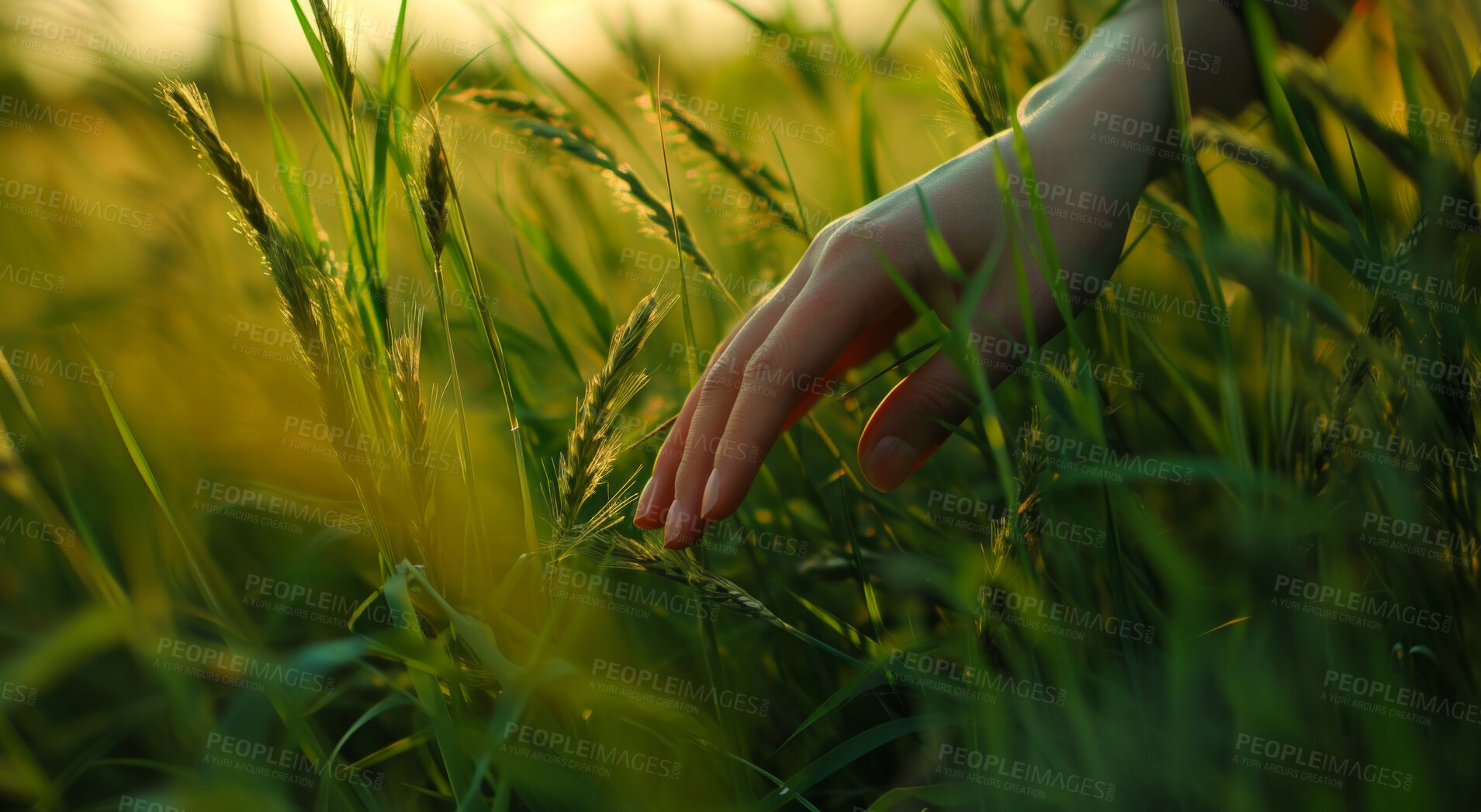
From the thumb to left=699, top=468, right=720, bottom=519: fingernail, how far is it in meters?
0.27

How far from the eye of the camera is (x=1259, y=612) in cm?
88

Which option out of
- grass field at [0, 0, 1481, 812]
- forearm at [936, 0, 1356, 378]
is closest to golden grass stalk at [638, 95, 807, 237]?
grass field at [0, 0, 1481, 812]

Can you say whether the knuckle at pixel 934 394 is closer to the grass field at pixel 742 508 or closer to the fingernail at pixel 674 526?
the grass field at pixel 742 508

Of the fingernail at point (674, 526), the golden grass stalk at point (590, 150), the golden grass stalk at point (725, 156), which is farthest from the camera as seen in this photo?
the golden grass stalk at point (725, 156)

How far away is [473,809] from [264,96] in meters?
1.20

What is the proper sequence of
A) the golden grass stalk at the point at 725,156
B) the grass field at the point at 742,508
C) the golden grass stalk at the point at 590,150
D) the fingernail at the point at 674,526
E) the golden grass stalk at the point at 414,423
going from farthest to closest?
the golden grass stalk at the point at 725,156, the golden grass stalk at the point at 590,150, the fingernail at the point at 674,526, the golden grass stalk at the point at 414,423, the grass field at the point at 742,508

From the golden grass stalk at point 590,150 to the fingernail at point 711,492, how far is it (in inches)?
14.1

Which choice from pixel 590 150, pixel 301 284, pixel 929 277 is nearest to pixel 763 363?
pixel 929 277

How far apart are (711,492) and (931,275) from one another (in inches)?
21.9

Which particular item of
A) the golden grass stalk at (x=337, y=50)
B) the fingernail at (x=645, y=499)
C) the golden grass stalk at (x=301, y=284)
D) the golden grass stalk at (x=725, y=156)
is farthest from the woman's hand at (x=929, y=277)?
the golden grass stalk at (x=337, y=50)

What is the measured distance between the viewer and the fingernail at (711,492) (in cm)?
116

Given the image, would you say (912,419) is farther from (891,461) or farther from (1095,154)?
(1095,154)

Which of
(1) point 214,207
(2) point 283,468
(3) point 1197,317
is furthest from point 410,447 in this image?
(1) point 214,207

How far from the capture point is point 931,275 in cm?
127
